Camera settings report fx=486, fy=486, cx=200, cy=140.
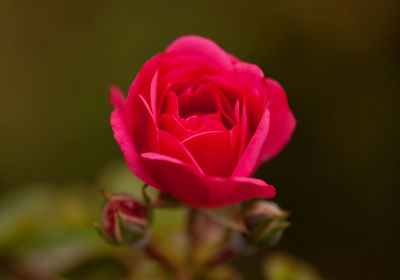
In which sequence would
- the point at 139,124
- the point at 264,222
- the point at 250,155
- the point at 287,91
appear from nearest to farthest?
the point at 250,155 < the point at 139,124 < the point at 264,222 < the point at 287,91

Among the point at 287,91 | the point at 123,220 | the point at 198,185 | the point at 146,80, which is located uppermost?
the point at 146,80

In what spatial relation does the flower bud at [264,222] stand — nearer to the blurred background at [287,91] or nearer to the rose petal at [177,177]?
the rose petal at [177,177]

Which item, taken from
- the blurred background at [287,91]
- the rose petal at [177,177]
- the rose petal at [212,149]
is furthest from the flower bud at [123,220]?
the blurred background at [287,91]

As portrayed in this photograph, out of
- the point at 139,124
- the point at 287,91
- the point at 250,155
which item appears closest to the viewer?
the point at 250,155

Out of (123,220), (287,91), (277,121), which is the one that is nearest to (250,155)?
(277,121)

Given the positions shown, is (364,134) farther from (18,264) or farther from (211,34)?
(18,264)

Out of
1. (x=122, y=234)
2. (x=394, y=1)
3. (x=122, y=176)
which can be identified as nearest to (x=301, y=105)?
(x=394, y=1)

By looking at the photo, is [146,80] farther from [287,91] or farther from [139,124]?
[287,91]

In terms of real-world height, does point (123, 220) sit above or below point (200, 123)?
below
